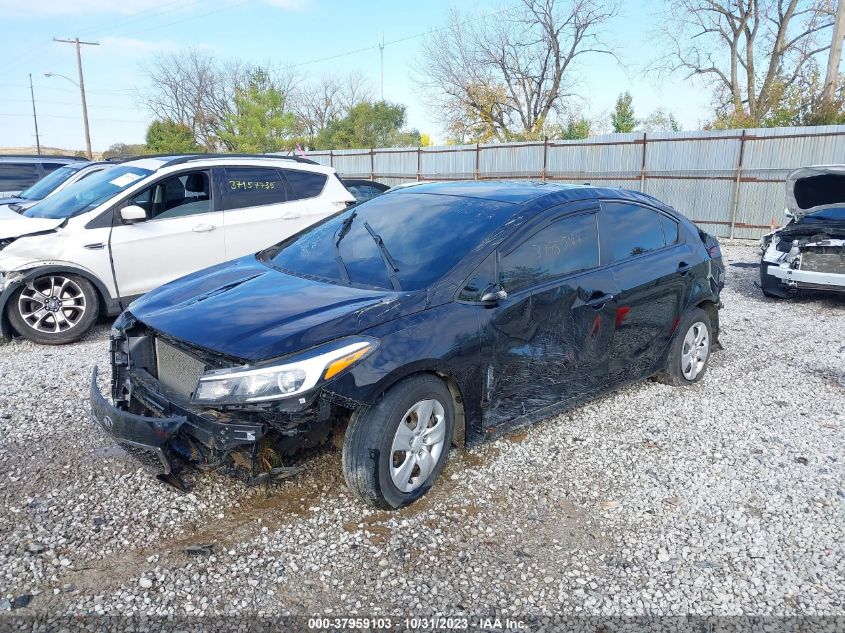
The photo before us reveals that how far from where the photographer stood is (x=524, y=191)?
4.07m

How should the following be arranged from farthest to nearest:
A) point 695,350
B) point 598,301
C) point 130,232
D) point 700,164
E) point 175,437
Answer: point 700,164 < point 130,232 < point 695,350 < point 598,301 < point 175,437

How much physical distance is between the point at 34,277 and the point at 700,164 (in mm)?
14490

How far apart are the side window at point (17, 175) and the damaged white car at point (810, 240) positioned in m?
13.4

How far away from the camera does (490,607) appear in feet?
8.29

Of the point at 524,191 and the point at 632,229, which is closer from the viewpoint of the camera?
the point at 524,191

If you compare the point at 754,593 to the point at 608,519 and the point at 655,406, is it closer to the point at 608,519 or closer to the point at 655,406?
the point at 608,519

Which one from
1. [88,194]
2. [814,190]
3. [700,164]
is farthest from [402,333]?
[700,164]

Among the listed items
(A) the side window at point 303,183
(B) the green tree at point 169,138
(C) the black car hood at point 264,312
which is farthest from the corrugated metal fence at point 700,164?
(B) the green tree at point 169,138

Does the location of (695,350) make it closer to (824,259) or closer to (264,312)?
(264,312)

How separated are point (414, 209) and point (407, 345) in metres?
1.38

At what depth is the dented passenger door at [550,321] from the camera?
3.44 m

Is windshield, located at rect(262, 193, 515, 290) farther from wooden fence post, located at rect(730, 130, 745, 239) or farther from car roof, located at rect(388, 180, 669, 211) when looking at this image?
wooden fence post, located at rect(730, 130, 745, 239)

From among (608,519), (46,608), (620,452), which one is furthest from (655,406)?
(46,608)

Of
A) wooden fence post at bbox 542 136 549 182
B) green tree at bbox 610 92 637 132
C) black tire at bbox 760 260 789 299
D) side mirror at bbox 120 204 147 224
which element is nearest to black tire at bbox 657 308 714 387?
black tire at bbox 760 260 789 299
